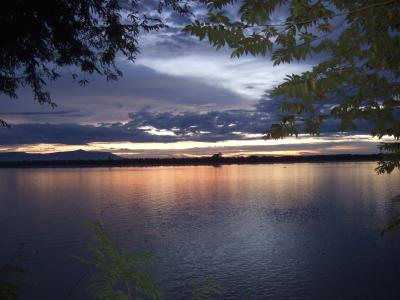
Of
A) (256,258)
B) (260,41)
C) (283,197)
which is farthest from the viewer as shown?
(283,197)

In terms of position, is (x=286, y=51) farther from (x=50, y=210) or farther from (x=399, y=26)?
(x=50, y=210)

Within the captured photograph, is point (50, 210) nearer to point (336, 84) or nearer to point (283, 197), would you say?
point (283, 197)

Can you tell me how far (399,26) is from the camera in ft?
18.0

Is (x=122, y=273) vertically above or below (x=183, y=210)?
above

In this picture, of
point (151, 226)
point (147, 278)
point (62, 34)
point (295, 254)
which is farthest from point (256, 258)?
point (147, 278)

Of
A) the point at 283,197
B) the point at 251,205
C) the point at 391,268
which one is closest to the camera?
the point at 391,268

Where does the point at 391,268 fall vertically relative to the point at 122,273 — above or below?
below

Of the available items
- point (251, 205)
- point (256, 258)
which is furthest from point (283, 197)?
point (256, 258)

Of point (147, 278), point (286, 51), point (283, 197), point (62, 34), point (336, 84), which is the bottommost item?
point (283, 197)

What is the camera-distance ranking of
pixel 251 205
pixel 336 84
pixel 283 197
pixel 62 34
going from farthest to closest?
pixel 283 197, pixel 251 205, pixel 62 34, pixel 336 84

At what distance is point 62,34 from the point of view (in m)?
10.9

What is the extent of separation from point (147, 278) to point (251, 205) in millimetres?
50438

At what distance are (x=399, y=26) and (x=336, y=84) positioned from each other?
5.00ft

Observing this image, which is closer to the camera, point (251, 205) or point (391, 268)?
point (391, 268)
